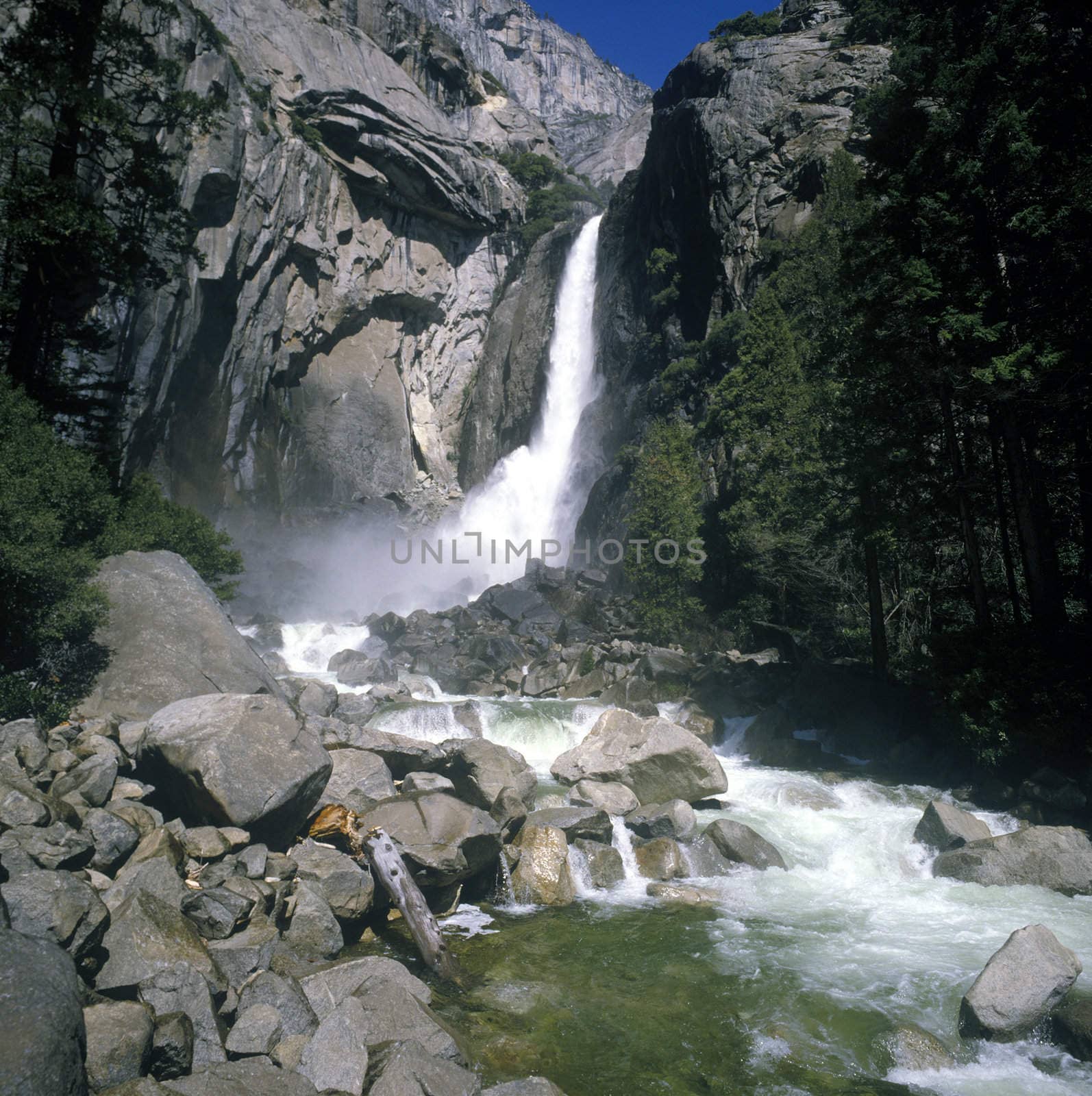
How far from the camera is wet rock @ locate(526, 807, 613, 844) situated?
36.0 ft

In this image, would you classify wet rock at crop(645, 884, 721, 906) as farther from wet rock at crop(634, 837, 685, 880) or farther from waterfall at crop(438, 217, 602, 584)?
waterfall at crop(438, 217, 602, 584)

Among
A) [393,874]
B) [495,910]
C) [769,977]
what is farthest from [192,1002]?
[769,977]

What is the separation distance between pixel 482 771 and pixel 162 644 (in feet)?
19.6

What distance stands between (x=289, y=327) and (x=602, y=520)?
805 inches

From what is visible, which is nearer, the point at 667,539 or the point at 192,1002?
the point at 192,1002

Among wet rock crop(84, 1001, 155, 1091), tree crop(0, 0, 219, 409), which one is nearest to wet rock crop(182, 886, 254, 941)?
wet rock crop(84, 1001, 155, 1091)

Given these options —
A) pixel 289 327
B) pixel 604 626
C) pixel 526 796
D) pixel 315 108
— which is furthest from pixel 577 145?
pixel 526 796

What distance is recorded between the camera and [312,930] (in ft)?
24.2

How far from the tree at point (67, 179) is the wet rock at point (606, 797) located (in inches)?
490

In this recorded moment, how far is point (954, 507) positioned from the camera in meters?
14.7

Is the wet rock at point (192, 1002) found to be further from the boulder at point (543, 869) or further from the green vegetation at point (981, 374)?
the green vegetation at point (981, 374)

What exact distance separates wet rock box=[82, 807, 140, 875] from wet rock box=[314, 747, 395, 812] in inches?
108

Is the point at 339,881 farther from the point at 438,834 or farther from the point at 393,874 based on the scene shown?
the point at 438,834

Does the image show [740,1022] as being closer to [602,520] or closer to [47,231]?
[47,231]
